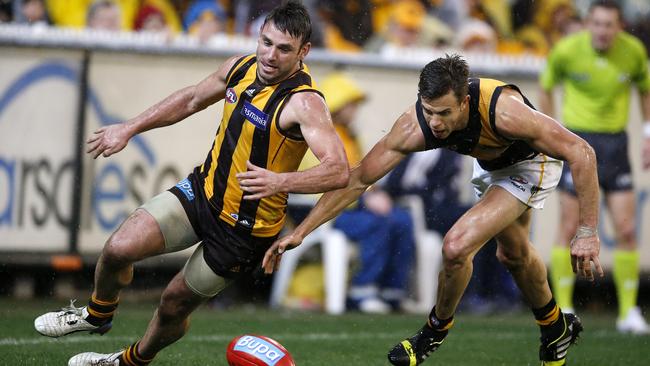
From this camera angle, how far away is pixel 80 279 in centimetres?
1210

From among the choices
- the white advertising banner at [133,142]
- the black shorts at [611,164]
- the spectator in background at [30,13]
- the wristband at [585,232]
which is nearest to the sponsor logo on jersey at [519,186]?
the wristband at [585,232]

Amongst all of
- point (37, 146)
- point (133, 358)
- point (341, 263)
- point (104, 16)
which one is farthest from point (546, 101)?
point (133, 358)

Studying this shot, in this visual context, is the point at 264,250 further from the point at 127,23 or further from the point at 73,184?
the point at 127,23

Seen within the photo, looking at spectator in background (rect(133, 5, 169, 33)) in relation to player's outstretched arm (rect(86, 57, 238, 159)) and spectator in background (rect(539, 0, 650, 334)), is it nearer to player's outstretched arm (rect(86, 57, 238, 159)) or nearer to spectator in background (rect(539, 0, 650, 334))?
spectator in background (rect(539, 0, 650, 334))

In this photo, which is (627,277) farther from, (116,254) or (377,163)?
(116,254)

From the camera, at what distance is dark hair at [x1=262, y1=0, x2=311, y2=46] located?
22.8 ft

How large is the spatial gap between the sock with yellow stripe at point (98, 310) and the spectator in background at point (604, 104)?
5104mm

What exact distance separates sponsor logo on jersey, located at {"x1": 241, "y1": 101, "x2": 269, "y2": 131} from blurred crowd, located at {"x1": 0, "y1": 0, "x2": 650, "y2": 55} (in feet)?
16.7

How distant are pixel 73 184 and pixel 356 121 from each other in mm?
2792

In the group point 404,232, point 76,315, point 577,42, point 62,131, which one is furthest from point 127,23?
point 76,315

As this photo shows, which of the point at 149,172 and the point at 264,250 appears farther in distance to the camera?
the point at 149,172

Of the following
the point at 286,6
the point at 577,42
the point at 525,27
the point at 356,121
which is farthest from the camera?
the point at 525,27

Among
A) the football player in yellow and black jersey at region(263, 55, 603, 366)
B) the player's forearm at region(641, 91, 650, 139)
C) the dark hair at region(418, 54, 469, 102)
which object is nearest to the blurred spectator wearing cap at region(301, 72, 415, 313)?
the player's forearm at region(641, 91, 650, 139)

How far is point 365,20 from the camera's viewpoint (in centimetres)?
1455
